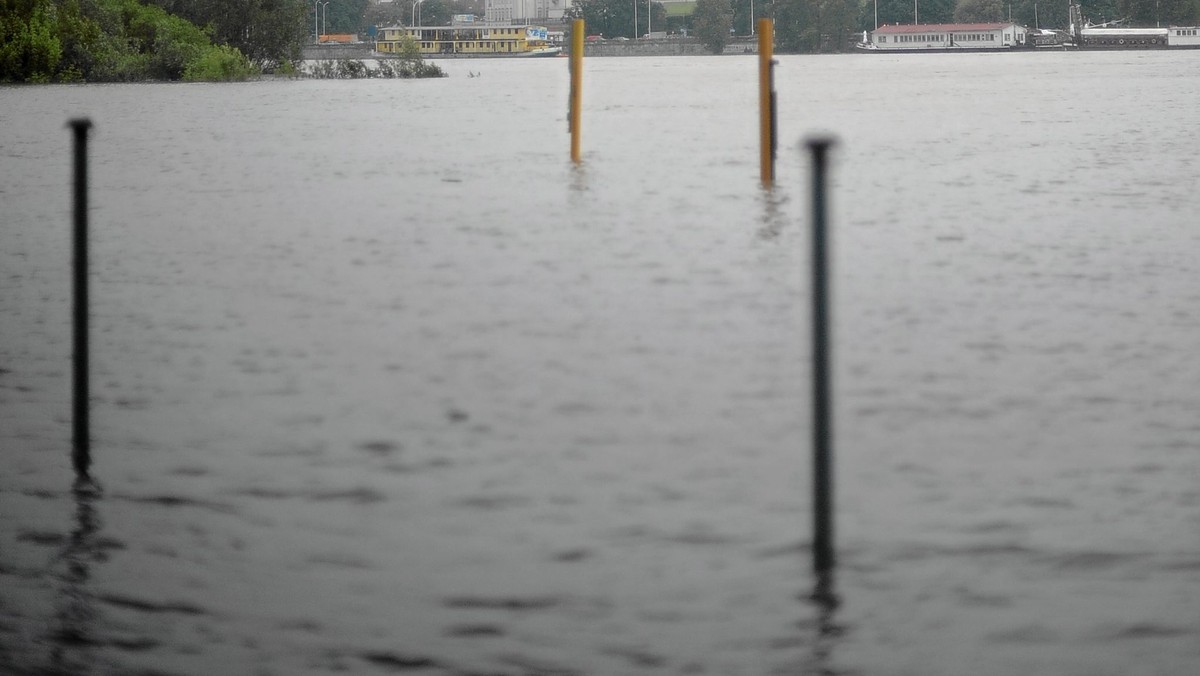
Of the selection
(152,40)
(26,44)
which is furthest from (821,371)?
(152,40)

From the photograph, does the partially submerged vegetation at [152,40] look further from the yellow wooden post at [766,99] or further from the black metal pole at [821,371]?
the black metal pole at [821,371]

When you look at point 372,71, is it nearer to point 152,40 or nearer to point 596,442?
point 152,40

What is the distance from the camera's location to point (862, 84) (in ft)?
249

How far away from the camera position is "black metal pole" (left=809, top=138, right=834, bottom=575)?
4941mm

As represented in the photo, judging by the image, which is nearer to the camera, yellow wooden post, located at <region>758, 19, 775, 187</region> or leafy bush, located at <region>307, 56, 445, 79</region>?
yellow wooden post, located at <region>758, 19, 775, 187</region>

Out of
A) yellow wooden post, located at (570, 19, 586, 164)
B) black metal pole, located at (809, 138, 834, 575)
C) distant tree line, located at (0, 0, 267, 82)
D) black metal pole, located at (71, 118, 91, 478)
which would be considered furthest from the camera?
distant tree line, located at (0, 0, 267, 82)

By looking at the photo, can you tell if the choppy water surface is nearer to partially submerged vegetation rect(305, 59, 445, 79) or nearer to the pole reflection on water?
the pole reflection on water

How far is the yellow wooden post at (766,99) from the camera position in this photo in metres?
19.5

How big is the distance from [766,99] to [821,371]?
1492 cm

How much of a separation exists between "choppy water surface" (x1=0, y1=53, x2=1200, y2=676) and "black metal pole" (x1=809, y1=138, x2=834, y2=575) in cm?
15

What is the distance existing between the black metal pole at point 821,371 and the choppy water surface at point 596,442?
0.15 m

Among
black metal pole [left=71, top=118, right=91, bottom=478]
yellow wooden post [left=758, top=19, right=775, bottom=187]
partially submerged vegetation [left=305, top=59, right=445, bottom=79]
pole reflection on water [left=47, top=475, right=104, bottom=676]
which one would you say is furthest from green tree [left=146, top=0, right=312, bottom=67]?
pole reflection on water [left=47, top=475, right=104, bottom=676]

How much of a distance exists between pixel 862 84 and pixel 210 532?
71.3 meters

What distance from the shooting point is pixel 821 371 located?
5.22 meters
